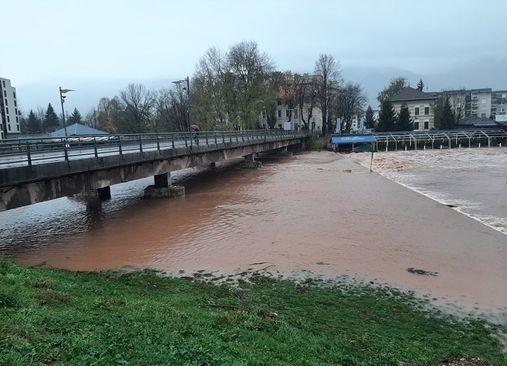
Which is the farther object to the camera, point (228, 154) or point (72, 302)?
point (228, 154)

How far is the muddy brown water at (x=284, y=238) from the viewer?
43.7ft

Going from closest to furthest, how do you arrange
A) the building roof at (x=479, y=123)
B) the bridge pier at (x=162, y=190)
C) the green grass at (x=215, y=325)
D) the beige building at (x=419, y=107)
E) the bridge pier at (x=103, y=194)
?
the green grass at (x=215, y=325)
the bridge pier at (x=162, y=190)
the bridge pier at (x=103, y=194)
the building roof at (x=479, y=123)
the beige building at (x=419, y=107)

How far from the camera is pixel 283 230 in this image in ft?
61.9

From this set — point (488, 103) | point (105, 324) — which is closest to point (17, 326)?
point (105, 324)

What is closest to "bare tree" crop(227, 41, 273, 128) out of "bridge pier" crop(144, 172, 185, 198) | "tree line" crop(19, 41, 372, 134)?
"tree line" crop(19, 41, 372, 134)

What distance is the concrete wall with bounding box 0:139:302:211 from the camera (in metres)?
15.2

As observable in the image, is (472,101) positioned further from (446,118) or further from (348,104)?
(348,104)

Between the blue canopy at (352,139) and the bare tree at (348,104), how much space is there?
27.6 metres

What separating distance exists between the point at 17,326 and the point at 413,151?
7993 cm

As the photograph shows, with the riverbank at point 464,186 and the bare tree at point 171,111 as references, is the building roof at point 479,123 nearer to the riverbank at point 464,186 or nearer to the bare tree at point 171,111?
the riverbank at point 464,186

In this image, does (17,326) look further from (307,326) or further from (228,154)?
(228,154)

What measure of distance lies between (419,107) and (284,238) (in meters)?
103

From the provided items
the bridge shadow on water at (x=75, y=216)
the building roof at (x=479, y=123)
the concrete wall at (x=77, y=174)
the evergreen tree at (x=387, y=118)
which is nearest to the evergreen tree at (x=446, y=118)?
the building roof at (x=479, y=123)

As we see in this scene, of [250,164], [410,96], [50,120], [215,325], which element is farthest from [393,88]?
[215,325]
